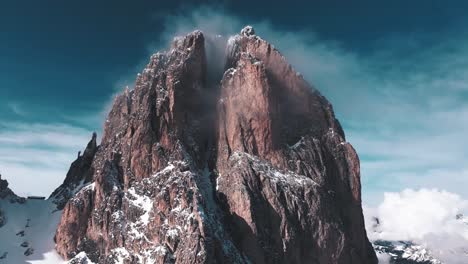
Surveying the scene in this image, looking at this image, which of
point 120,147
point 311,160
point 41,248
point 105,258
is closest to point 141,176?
point 120,147

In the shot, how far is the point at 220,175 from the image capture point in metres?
171

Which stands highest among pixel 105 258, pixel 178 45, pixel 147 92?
pixel 178 45

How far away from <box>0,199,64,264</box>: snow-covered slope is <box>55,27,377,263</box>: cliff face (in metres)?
8.47

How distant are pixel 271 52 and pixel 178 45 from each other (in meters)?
34.4

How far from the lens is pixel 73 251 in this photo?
542 ft

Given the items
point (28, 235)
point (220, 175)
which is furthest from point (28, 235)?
point (220, 175)

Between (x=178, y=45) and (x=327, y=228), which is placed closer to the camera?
(x=327, y=228)

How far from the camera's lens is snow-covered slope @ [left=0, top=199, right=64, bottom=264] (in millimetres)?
172500

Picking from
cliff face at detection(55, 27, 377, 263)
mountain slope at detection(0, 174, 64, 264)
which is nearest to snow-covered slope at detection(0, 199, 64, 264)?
mountain slope at detection(0, 174, 64, 264)

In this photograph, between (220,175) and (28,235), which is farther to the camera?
(28,235)

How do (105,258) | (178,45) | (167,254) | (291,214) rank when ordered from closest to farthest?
(167,254), (105,258), (291,214), (178,45)

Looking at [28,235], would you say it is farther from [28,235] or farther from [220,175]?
[220,175]

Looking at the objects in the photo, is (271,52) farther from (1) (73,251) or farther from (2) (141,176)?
(1) (73,251)

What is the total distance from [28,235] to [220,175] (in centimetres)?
7240
